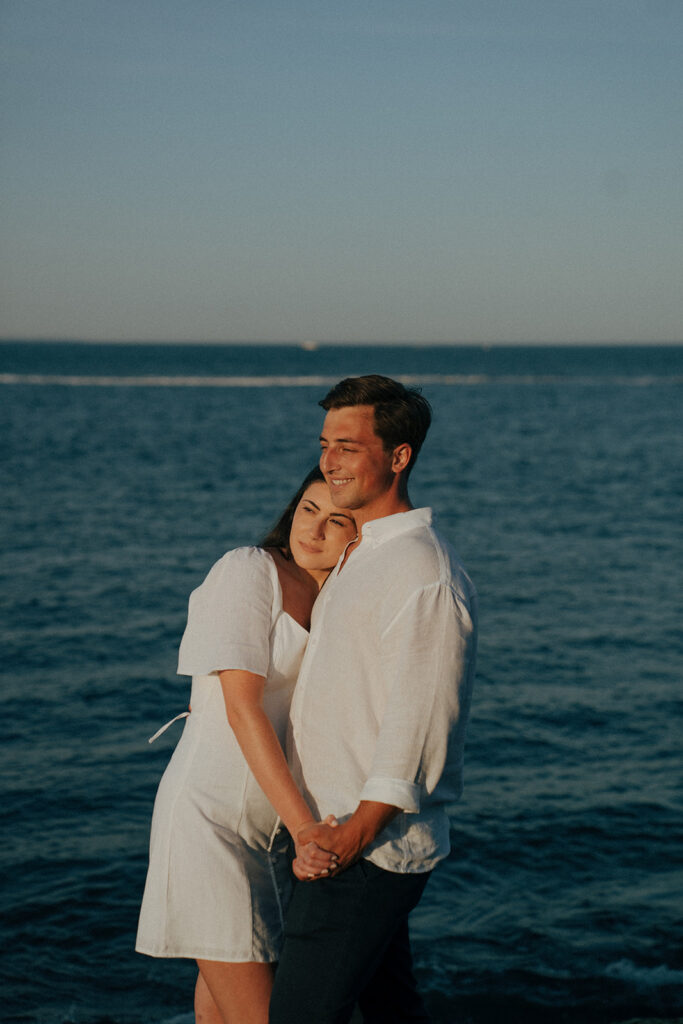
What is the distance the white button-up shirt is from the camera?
3.02 m

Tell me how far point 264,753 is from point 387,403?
1211 millimetres

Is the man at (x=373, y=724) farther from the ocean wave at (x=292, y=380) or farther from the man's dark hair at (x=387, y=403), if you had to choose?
the ocean wave at (x=292, y=380)

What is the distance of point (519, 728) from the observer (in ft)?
37.8

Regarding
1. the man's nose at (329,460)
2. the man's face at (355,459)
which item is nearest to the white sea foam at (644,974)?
the man's face at (355,459)

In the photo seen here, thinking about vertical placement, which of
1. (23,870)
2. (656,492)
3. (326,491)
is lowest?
(23,870)

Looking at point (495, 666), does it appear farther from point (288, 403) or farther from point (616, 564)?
point (288, 403)

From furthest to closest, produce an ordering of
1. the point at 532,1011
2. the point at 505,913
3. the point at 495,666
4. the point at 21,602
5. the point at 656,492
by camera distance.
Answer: the point at 656,492, the point at 21,602, the point at 495,666, the point at 505,913, the point at 532,1011

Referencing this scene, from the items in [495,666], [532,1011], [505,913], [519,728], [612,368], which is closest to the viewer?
[532,1011]

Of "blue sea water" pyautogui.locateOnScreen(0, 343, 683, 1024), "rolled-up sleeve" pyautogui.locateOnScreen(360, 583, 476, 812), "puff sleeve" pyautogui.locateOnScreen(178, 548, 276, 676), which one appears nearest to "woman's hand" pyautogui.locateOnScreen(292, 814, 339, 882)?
"rolled-up sleeve" pyautogui.locateOnScreen(360, 583, 476, 812)

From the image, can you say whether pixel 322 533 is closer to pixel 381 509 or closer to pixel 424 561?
pixel 381 509

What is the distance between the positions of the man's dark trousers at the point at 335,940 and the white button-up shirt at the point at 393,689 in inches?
3.5

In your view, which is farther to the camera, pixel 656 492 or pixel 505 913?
pixel 656 492

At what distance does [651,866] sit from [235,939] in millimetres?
6035

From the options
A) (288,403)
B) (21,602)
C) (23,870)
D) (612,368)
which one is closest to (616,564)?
(21,602)
